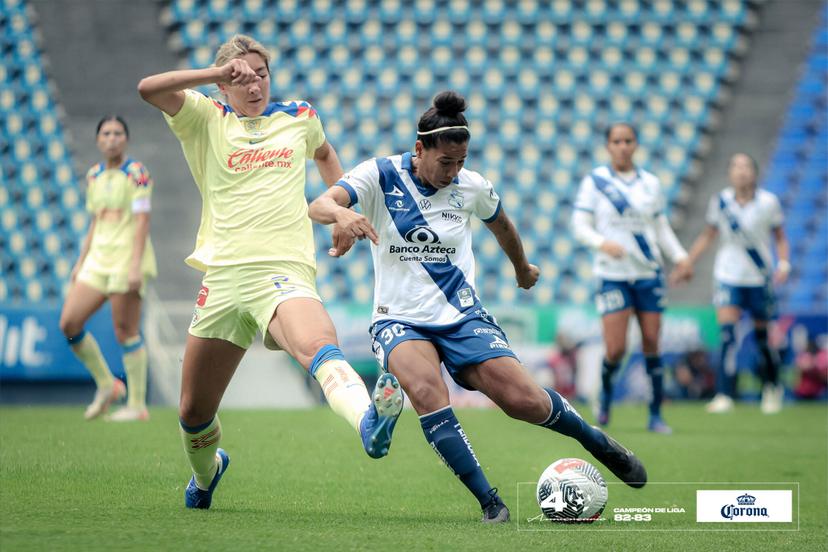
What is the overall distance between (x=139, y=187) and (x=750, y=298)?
21.4 ft

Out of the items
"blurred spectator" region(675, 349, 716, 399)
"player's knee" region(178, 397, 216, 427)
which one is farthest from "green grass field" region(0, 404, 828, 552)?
"blurred spectator" region(675, 349, 716, 399)

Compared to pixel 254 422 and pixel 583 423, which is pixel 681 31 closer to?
pixel 254 422

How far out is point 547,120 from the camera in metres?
18.2

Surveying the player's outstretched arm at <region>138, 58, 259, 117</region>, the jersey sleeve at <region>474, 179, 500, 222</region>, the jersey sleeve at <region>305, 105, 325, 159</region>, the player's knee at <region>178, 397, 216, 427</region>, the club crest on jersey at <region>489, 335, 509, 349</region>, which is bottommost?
the player's knee at <region>178, 397, 216, 427</region>

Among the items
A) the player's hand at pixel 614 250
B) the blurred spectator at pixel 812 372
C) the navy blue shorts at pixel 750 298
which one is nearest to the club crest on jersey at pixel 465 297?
the player's hand at pixel 614 250

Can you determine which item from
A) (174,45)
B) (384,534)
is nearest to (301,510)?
(384,534)

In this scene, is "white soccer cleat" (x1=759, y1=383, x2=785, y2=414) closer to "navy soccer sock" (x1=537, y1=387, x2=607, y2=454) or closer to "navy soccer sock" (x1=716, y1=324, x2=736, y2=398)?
"navy soccer sock" (x1=716, y1=324, x2=736, y2=398)

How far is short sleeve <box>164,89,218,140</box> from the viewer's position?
4988 millimetres

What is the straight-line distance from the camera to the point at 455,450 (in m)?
Result: 4.81

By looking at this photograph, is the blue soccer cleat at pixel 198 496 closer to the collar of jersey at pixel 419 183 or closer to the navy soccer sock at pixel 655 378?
the collar of jersey at pixel 419 183

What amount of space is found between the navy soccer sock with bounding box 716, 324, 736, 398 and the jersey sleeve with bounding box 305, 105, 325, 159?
24.8 ft

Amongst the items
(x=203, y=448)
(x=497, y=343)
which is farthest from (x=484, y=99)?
(x=203, y=448)

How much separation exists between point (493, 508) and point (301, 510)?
3.04 feet

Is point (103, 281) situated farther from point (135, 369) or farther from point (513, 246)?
point (513, 246)
